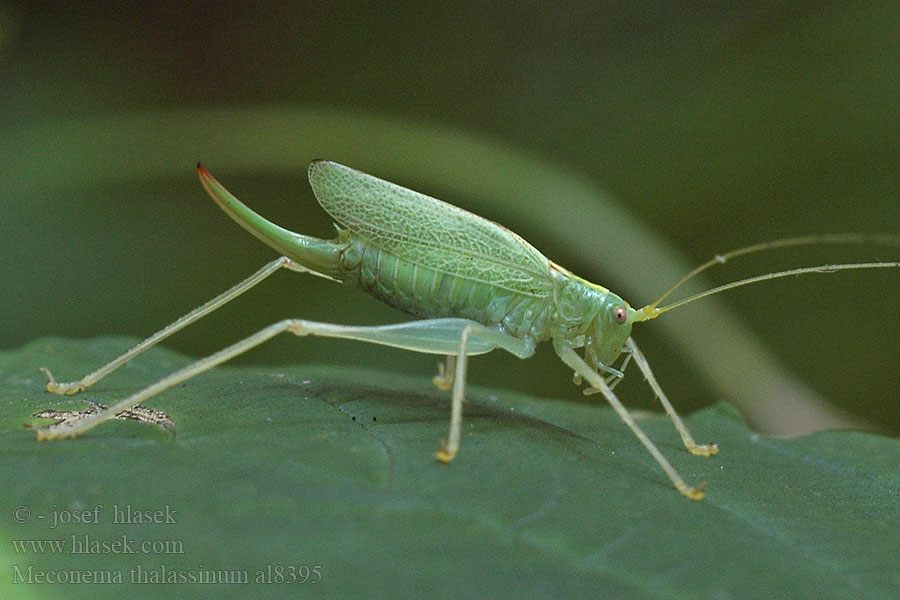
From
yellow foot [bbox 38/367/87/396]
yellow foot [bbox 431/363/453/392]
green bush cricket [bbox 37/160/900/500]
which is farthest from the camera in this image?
yellow foot [bbox 431/363/453/392]

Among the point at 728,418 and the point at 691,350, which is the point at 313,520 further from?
the point at 691,350

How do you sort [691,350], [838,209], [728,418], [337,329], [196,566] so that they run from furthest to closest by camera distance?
[838,209]
[691,350]
[728,418]
[337,329]
[196,566]

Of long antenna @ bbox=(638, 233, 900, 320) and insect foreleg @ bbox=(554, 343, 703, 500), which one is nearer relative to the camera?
insect foreleg @ bbox=(554, 343, 703, 500)

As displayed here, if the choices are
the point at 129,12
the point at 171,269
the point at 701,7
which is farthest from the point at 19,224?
the point at 701,7

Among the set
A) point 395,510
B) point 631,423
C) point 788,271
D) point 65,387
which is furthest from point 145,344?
point 788,271

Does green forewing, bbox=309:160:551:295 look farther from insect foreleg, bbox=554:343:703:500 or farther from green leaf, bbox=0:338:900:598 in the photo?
green leaf, bbox=0:338:900:598

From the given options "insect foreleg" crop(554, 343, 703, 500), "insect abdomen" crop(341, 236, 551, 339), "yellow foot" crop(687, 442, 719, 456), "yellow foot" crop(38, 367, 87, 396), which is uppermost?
"insect abdomen" crop(341, 236, 551, 339)

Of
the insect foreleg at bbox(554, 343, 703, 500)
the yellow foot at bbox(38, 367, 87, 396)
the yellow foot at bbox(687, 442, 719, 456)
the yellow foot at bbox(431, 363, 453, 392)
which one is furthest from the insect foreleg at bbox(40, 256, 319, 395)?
the yellow foot at bbox(687, 442, 719, 456)
